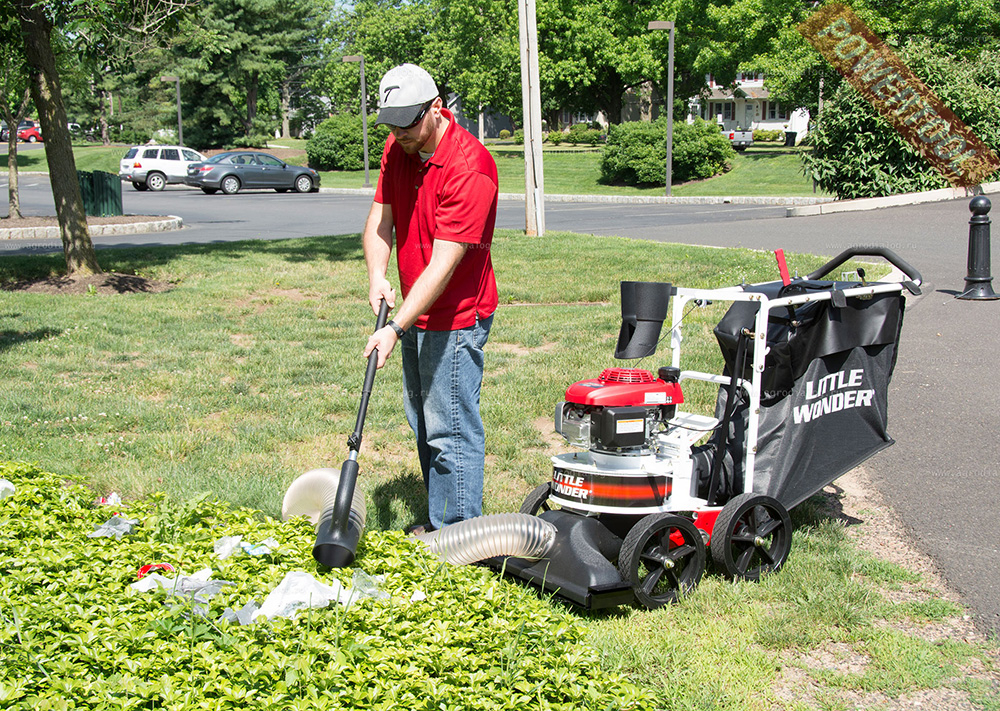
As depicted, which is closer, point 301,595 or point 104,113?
point 301,595

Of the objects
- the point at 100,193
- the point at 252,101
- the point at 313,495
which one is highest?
the point at 252,101

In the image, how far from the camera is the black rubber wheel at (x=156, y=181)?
34.8m

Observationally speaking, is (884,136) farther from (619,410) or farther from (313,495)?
(313,495)

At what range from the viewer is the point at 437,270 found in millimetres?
3631

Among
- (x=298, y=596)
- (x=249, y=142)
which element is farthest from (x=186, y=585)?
(x=249, y=142)

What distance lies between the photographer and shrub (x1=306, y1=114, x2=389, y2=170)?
142 feet

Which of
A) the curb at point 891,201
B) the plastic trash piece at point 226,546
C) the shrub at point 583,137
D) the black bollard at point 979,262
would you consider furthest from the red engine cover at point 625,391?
the shrub at point 583,137

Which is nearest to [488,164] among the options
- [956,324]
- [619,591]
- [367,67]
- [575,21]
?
[619,591]

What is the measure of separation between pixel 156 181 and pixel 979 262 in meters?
31.0

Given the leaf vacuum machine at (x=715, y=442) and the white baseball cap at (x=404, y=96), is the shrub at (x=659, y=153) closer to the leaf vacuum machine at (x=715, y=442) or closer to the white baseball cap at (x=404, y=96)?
the leaf vacuum machine at (x=715, y=442)

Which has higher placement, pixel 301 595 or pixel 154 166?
pixel 154 166

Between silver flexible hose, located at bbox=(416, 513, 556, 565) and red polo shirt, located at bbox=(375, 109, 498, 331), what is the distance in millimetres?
778

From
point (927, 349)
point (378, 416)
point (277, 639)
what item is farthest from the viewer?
point (927, 349)

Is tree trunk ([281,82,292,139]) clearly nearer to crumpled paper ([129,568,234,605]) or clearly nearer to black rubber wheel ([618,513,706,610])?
crumpled paper ([129,568,234,605])
